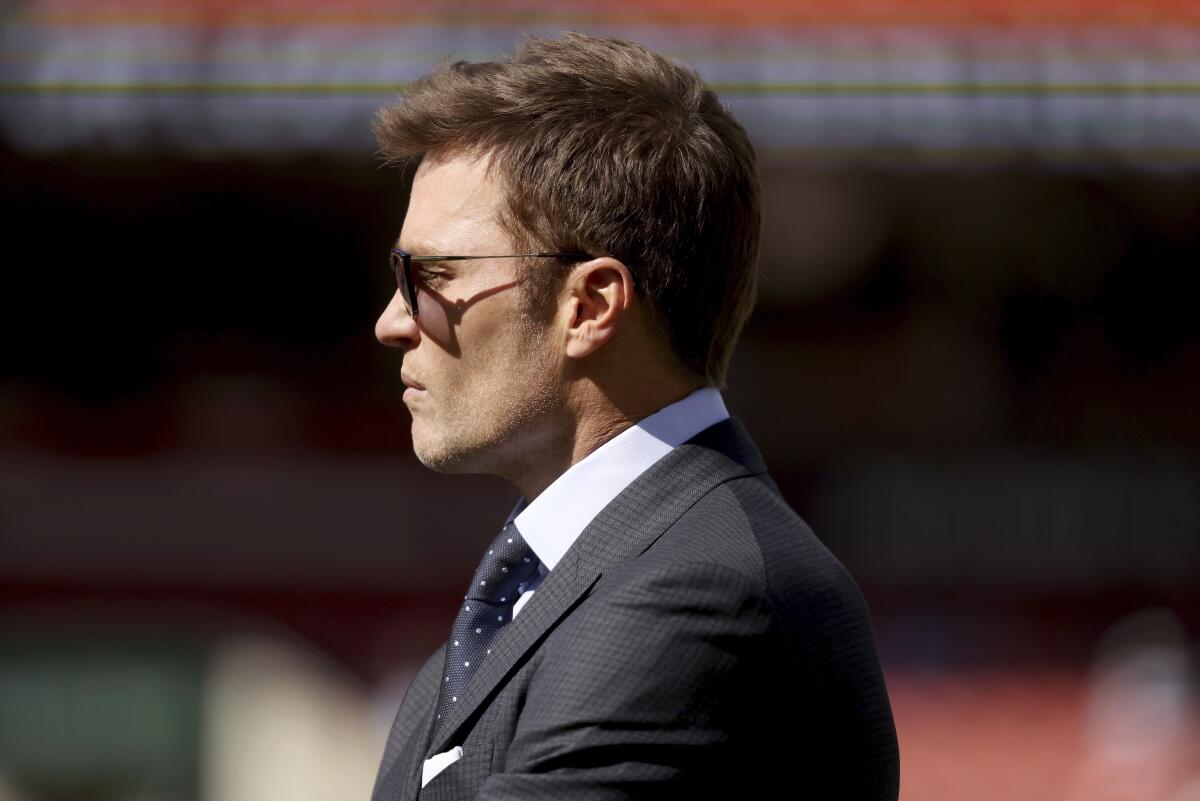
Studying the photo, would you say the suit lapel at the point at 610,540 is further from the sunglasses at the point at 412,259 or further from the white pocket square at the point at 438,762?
the sunglasses at the point at 412,259

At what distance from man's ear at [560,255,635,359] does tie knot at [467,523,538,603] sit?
0.24 meters

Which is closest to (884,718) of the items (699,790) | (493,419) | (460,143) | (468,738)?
(699,790)

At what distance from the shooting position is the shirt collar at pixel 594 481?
69.4 inches

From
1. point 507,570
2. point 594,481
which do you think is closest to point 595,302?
point 594,481

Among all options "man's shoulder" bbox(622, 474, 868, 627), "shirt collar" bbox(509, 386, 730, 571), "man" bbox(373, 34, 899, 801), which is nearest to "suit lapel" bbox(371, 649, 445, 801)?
"man" bbox(373, 34, 899, 801)

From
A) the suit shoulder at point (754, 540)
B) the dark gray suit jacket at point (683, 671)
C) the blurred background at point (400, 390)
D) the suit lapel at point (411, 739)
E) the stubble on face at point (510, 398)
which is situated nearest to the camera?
the dark gray suit jacket at point (683, 671)

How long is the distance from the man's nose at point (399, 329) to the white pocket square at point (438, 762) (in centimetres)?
51

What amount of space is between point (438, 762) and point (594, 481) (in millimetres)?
377

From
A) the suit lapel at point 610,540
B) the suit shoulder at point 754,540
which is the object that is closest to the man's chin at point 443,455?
the suit lapel at point 610,540

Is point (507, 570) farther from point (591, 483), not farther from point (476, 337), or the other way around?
point (476, 337)

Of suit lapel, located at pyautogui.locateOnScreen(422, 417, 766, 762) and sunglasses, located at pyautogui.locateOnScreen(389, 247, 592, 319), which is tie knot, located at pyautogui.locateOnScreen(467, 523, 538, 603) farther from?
sunglasses, located at pyautogui.locateOnScreen(389, 247, 592, 319)

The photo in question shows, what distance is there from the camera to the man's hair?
1771 millimetres

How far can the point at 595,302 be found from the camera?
5.86 ft

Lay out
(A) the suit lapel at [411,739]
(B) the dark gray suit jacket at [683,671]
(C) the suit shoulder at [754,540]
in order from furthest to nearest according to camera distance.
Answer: (A) the suit lapel at [411,739]
(C) the suit shoulder at [754,540]
(B) the dark gray suit jacket at [683,671]
